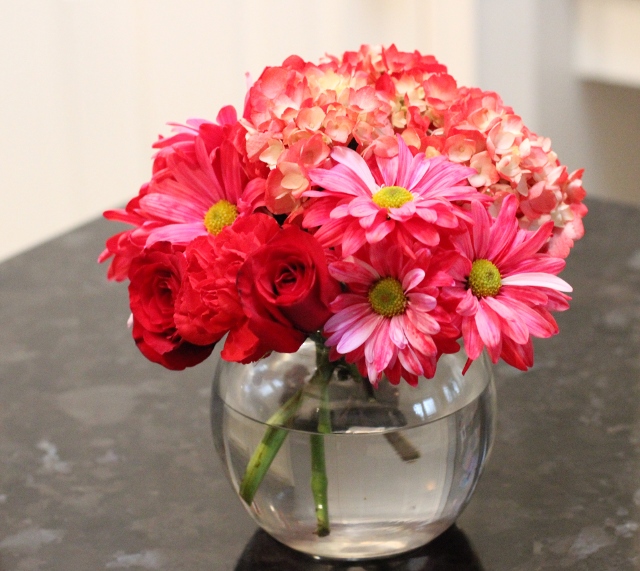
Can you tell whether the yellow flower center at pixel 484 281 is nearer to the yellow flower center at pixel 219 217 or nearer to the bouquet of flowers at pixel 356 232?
the bouquet of flowers at pixel 356 232

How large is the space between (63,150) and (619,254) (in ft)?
4.87

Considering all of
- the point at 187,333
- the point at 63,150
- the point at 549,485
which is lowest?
the point at 63,150

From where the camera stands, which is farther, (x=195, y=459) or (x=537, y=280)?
(x=195, y=459)

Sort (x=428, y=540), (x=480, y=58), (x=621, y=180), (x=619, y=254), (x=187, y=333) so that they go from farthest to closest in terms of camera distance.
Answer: (x=621, y=180)
(x=480, y=58)
(x=619, y=254)
(x=428, y=540)
(x=187, y=333)

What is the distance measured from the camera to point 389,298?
57cm

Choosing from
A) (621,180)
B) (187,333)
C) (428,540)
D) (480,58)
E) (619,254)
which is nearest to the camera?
(187,333)

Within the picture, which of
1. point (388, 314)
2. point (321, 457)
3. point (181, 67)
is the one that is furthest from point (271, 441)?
point (181, 67)

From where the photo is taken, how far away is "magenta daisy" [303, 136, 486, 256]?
543 mm

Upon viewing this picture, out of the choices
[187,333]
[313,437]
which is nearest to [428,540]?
[313,437]

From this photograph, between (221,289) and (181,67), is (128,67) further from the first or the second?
(221,289)

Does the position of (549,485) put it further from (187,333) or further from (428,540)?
(187,333)

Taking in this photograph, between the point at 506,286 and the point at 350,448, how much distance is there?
6.3 inches

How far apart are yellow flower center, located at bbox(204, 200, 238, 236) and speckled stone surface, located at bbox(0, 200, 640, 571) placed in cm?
27

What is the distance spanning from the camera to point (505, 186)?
61 cm
